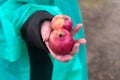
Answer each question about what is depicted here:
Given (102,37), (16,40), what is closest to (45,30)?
(16,40)

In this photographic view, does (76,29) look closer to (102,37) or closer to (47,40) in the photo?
(47,40)

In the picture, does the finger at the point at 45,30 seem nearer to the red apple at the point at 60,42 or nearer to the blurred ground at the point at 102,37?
the red apple at the point at 60,42

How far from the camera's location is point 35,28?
1.34 meters

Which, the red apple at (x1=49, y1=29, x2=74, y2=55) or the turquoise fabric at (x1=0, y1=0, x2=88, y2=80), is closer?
the red apple at (x1=49, y1=29, x2=74, y2=55)

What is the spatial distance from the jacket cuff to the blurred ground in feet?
6.30

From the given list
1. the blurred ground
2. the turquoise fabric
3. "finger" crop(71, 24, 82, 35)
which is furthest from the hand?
the blurred ground

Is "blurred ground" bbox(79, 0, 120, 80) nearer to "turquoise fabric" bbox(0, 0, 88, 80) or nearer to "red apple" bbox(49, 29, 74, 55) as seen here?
"turquoise fabric" bbox(0, 0, 88, 80)

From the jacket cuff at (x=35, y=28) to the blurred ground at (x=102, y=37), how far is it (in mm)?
1919

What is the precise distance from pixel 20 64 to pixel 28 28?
18 centimetres

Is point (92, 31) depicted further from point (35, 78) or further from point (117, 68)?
point (35, 78)

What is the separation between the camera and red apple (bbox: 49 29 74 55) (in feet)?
4.06

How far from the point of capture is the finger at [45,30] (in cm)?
129

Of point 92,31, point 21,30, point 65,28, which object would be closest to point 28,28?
point 21,30

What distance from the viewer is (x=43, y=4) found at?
4.98ft
